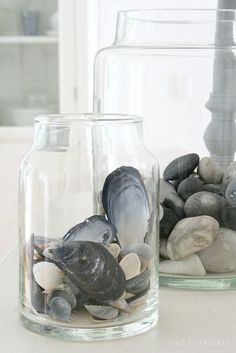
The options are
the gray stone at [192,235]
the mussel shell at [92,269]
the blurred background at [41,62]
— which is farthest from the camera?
the blurred background at [41,62]

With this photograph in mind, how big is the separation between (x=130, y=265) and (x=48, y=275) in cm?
6

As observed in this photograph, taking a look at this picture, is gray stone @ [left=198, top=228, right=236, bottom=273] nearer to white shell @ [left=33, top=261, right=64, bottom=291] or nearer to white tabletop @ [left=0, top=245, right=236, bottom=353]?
white tabletop @ [left=0, top=245, right=236, bottom=353]

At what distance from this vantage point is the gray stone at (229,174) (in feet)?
2.13

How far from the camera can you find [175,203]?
2.13 feet

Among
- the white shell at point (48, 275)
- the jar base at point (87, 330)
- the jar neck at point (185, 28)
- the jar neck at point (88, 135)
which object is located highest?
the jar neck at point (185, 28)

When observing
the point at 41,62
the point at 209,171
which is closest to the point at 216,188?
the point at 209,171

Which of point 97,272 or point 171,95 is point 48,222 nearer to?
point 97,272

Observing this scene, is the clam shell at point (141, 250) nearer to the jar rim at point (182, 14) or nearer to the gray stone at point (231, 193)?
the gray stone at point (231, 193)

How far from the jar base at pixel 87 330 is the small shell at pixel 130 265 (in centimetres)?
4

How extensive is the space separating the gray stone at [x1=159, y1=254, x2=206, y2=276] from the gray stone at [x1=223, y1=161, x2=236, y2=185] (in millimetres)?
79

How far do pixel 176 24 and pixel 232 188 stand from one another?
0.55ft

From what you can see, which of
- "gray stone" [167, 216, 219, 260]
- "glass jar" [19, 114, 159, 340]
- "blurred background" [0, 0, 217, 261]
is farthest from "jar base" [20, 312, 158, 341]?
"blurred background" [0, 0, 217, 261]

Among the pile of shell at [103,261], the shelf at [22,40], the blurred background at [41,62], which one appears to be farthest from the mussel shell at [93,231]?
the shelf at [22,40]

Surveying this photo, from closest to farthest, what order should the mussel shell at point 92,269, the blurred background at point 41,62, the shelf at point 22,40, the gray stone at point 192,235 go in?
1. the mussel shell at point 92,269
2. the gray stone at point 192,235
3. the blurred background at point 41,62
4. the shelf at point 22,40
